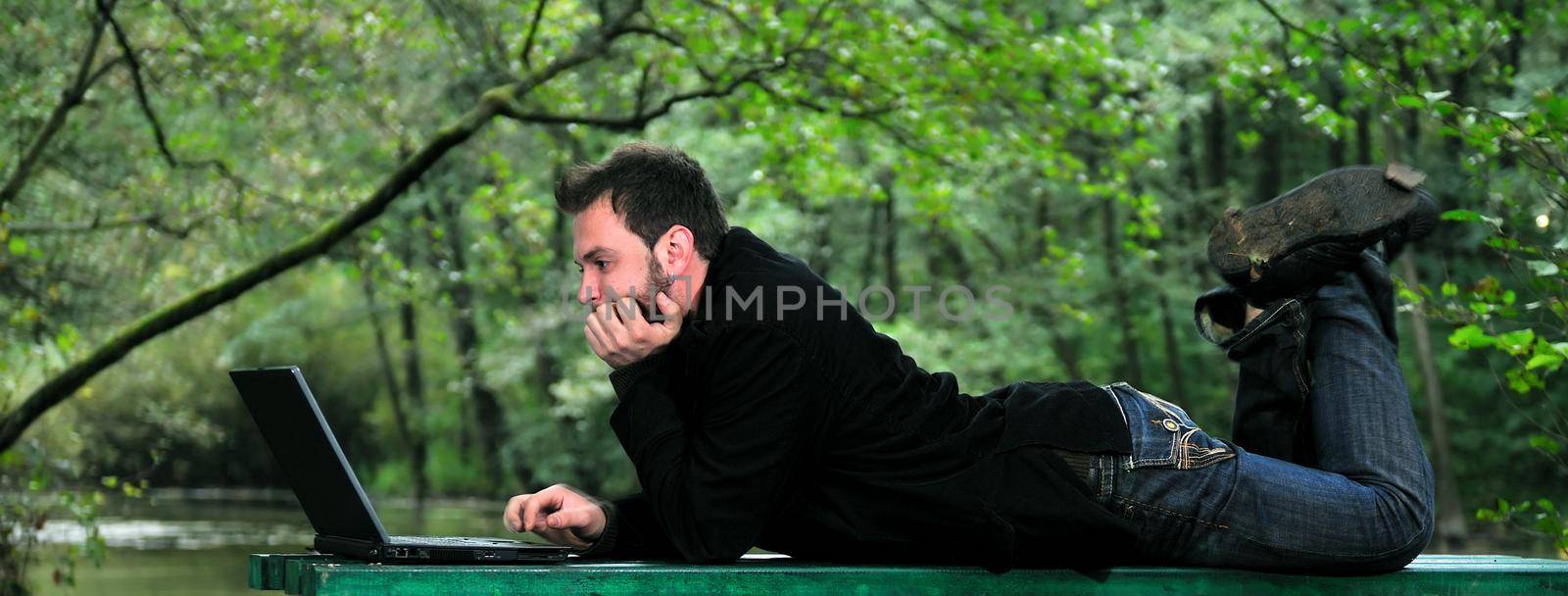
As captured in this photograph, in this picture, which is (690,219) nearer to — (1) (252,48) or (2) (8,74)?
(1) (252,48)

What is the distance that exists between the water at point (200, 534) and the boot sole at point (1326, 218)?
648 centimetres

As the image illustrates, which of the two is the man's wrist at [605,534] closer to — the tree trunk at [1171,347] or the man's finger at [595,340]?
A: the man's finger at [595,340]

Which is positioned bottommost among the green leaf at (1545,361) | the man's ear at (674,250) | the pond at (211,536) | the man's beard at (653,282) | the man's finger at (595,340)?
the pond at (211,536)

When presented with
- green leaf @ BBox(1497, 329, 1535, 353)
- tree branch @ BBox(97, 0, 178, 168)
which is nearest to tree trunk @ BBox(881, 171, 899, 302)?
tree branch @ BBox(97, 0, 178, 168)

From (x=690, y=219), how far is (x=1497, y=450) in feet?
72.4

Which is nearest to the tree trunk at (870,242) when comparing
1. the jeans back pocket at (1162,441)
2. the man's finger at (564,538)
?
the jeans back pocket at (1162,441)

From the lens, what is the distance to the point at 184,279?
51.5ft

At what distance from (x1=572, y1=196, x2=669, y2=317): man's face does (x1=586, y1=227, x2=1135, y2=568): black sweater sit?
103 millimetres

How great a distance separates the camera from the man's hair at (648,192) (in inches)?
117

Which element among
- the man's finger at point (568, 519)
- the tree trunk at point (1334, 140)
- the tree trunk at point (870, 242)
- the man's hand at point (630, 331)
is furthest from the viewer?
the tree trunk at point (870, 242)

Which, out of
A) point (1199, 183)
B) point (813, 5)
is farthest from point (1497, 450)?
point (813, 5)

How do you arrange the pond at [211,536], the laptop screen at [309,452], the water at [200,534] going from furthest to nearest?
1. the pond at [211,536]
2. the water at [200,534]
3. the laptop screen at [309,452]

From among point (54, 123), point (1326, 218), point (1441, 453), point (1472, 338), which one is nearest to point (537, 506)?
point (1326, 218)

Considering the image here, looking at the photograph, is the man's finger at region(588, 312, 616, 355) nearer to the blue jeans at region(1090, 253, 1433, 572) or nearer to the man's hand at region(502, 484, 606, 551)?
the man's hand at region(502, 484, 606, 551)
